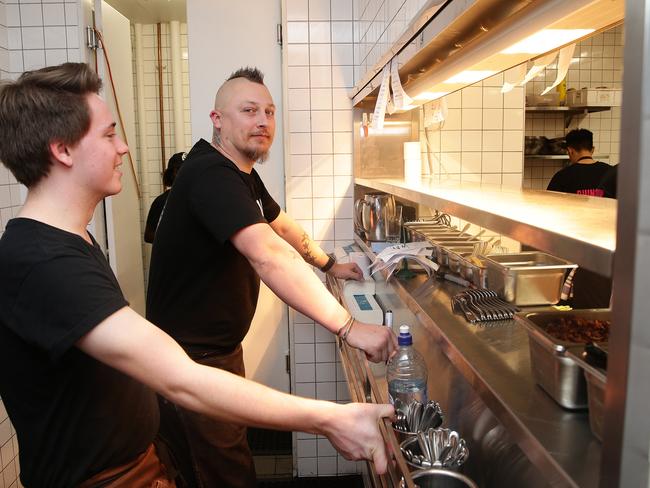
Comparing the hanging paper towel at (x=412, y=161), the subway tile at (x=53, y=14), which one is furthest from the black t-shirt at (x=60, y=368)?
the subway tile at (x=53, y=14)

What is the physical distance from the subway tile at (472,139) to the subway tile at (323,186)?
0.77 meters

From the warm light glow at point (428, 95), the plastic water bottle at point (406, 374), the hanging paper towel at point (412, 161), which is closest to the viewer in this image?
the plastic water bottle at point (406, 374)

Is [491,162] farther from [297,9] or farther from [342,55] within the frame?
[297,9]

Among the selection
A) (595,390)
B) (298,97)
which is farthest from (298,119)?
(595,390)

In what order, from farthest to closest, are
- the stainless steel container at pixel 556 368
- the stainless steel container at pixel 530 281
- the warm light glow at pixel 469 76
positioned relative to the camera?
1. the warm light glow at pixel 469 76
2. the stainless steel container at pixel 530 281
3. the stainless steel container at pixel 556 368

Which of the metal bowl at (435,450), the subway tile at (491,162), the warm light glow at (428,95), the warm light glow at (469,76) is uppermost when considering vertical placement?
the warm light glow at (428,95)

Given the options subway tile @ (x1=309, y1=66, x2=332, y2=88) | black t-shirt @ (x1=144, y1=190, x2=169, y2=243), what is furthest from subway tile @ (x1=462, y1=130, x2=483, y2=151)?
black t-shirt @ (x1=144, y1=190, x2=169, y2=243)

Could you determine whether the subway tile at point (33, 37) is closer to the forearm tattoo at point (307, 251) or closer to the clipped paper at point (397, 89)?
the forearm tattoo at point (307, 251)

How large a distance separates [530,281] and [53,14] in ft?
9.79

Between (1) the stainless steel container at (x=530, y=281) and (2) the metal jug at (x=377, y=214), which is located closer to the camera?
(1) the stainless steel container at (x=530, y=281)

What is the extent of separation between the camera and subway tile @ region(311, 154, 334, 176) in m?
3.24

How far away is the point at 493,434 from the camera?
133 centimetres

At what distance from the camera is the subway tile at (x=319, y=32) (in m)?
3.16

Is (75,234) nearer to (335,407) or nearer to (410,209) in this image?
(335,407)
